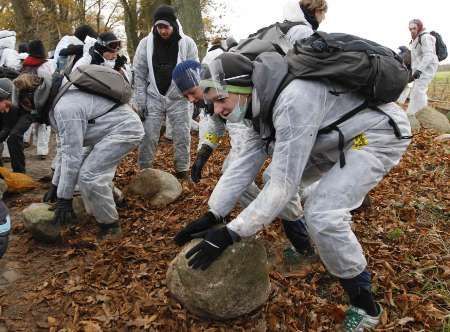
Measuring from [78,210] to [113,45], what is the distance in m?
2.88

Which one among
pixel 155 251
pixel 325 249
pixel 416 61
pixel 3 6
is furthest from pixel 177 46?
pixel 3 6

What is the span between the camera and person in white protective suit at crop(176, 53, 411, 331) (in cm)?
255

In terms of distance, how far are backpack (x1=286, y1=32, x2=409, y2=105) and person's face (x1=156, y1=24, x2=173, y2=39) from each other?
10.4 ft

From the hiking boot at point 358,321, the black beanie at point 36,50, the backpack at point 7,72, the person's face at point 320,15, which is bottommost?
the hiking boot at point 358,321

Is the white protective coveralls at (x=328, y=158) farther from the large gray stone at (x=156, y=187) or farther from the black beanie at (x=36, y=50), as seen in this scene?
the black beanie at (x=36, y=50)

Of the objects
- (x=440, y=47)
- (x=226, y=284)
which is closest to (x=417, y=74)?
(x=440, y=47)

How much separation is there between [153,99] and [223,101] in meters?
3.18

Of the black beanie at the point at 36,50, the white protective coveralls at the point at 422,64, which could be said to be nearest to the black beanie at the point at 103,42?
the black beanie at the point at 36,50

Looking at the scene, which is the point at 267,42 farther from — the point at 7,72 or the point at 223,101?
the point at 7,72

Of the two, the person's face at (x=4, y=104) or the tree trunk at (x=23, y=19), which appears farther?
the tree trunk at (x=23, y=19)

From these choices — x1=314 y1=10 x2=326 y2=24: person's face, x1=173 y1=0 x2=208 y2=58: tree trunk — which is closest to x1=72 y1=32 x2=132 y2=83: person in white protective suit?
x1=173 y1=0 x2=208 y2=58: tree trunk

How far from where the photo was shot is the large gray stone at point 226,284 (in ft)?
9.81

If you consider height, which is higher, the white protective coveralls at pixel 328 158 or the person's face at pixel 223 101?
the person's face at pixel 223 101

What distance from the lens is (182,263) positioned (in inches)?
123
